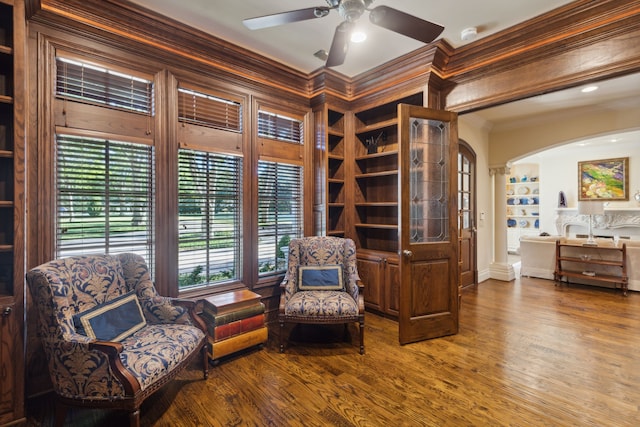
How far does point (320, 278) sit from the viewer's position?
127 inches

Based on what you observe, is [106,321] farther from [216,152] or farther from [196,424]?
[216,152]

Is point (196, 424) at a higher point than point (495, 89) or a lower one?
lower

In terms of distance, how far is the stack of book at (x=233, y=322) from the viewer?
2596 millimetres

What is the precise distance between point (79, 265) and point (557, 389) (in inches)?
142

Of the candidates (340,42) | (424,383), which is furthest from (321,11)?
(424,383)

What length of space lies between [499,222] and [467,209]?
1.14m

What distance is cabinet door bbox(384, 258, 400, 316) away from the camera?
3510 millimetres

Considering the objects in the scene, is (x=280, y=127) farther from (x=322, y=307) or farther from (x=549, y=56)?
(x=549, y=56)

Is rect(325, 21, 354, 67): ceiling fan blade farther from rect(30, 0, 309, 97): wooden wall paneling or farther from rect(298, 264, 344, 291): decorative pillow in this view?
rect(298, 264, 344, 291): decorative pillow

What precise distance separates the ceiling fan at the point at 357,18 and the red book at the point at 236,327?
95.0 inches

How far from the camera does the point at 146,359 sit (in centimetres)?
179

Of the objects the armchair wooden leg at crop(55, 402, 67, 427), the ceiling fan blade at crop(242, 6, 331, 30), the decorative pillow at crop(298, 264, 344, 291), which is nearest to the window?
the armchair wooden leg at crop(55, 402, 67, 427)

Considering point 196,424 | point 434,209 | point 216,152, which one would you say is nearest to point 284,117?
point 216,152

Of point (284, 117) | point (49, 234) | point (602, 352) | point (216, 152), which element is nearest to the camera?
point (49, 234)
